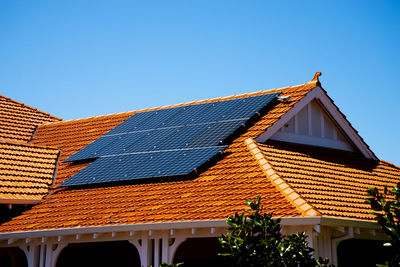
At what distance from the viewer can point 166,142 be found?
65.4 feet

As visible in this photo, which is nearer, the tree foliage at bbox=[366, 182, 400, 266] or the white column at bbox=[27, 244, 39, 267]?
the tree foliage at bbox=[366, 182, 400, 266]

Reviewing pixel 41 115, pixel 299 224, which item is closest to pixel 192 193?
pixel 299 224

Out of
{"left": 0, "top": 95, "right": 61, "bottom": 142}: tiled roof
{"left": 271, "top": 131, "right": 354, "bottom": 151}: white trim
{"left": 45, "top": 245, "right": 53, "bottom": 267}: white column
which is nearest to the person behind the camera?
{"left": 45, "top": 245, "right": 53, "bottom": 267}: white column

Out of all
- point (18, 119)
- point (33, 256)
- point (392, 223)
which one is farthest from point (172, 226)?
point (18, 119)

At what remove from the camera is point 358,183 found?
18188 millimetres

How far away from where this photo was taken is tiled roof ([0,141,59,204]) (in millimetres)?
19219

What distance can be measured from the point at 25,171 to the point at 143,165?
4.51 metres

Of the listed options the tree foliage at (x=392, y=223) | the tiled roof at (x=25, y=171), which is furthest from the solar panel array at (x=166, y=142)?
the tree foliage at (x=392, y=223)

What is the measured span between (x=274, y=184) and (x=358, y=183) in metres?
3.74

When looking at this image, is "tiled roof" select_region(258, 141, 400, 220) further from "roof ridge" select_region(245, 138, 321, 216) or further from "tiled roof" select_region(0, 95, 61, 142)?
"tiled roof" select_region(0, 95, 61, 142)

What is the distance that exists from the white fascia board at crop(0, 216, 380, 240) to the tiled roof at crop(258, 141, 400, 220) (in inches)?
13.8

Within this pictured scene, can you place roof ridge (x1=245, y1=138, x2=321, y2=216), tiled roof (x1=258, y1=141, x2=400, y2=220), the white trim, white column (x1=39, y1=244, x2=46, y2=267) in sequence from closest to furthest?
1. roof ridge (x1=245, y1=138, x2=321, y2=216)
2. tiled roof (x1=258, y1=141, x2=400, y2=220)
3. white column (x1=39, y1=244, x2=46, y2=267)
4. the white trim

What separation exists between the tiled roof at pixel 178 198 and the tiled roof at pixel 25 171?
0.46 m

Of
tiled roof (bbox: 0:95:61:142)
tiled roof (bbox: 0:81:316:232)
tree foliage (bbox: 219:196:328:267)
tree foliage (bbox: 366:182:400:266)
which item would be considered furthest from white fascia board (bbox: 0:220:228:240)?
tiled roof (bbox: 0:95:61:142)
